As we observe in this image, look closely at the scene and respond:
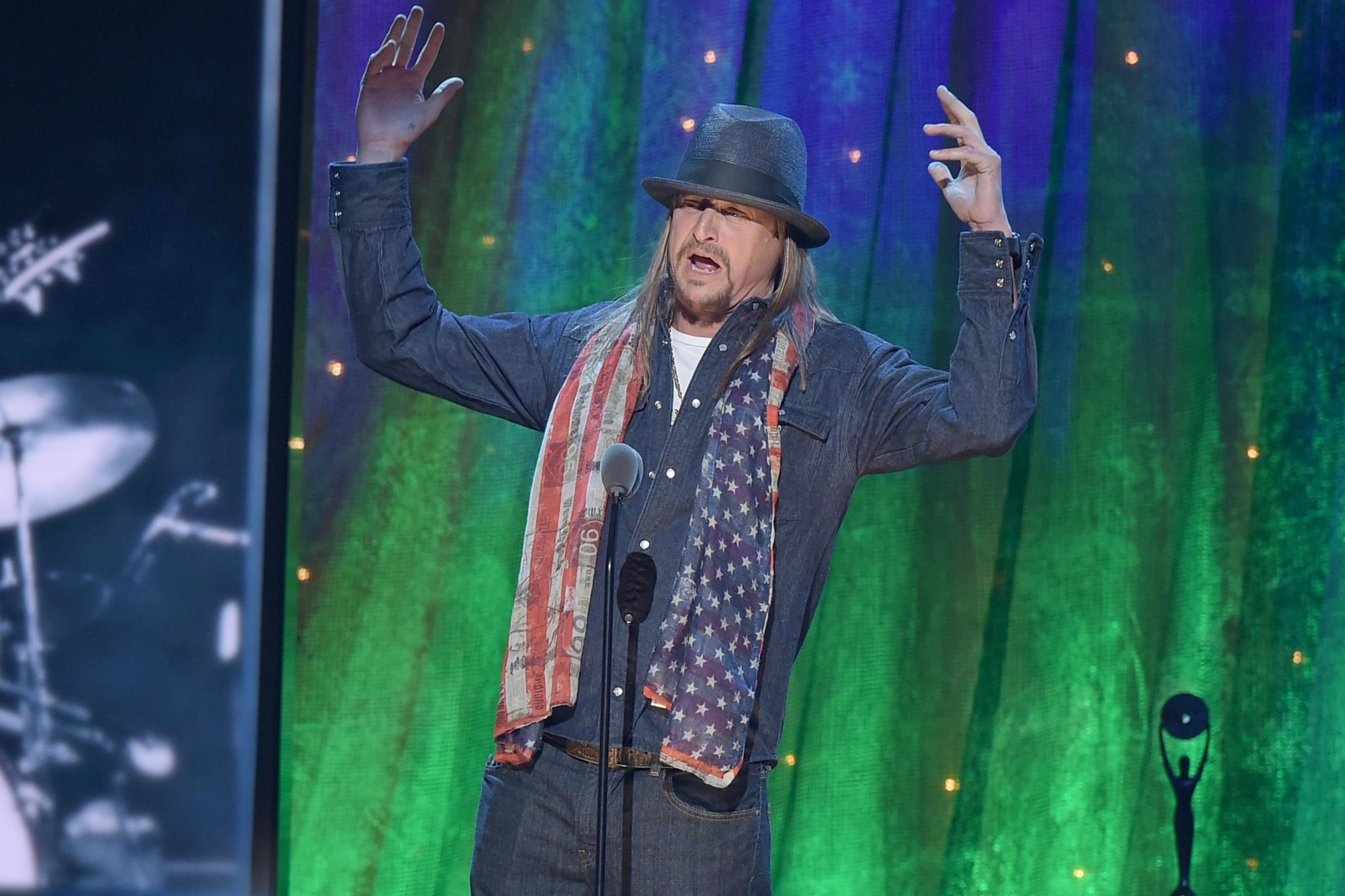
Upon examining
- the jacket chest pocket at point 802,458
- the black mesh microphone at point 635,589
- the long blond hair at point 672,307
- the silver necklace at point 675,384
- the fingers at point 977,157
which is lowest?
the black mesh microphone at point 635,589

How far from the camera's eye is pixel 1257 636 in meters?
2.58

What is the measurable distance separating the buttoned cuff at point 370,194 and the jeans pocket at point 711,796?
0.87m

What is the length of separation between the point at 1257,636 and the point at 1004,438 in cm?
114

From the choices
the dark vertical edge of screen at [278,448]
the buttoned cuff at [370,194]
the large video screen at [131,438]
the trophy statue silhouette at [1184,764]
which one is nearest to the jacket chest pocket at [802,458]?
the buttoned cuff at [370,194]

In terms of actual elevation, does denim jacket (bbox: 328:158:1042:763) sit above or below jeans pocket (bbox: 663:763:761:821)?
above

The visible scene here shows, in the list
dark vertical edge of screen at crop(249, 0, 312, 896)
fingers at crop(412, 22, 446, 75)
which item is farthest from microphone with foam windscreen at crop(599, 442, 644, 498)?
dark vertical edge of screen at crop(249, 0, 312, 896)

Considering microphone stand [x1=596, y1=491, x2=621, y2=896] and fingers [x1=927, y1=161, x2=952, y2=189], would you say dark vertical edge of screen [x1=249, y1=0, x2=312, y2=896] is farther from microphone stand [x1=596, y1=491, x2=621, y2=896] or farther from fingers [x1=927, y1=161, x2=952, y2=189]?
fingers [x1=927, y1=161, x2=952, y2=189]

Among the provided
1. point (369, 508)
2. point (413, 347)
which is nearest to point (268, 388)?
point (369, 508)

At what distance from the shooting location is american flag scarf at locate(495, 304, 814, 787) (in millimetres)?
1712

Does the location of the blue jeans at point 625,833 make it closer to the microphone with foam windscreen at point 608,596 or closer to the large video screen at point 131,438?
the microphone with foam windscreen at point 608,596

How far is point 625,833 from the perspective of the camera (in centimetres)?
173

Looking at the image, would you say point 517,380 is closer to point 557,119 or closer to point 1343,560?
point 557,119

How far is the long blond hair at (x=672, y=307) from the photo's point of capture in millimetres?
1956

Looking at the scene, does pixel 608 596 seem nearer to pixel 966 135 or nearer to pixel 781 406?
pixel 781 406
